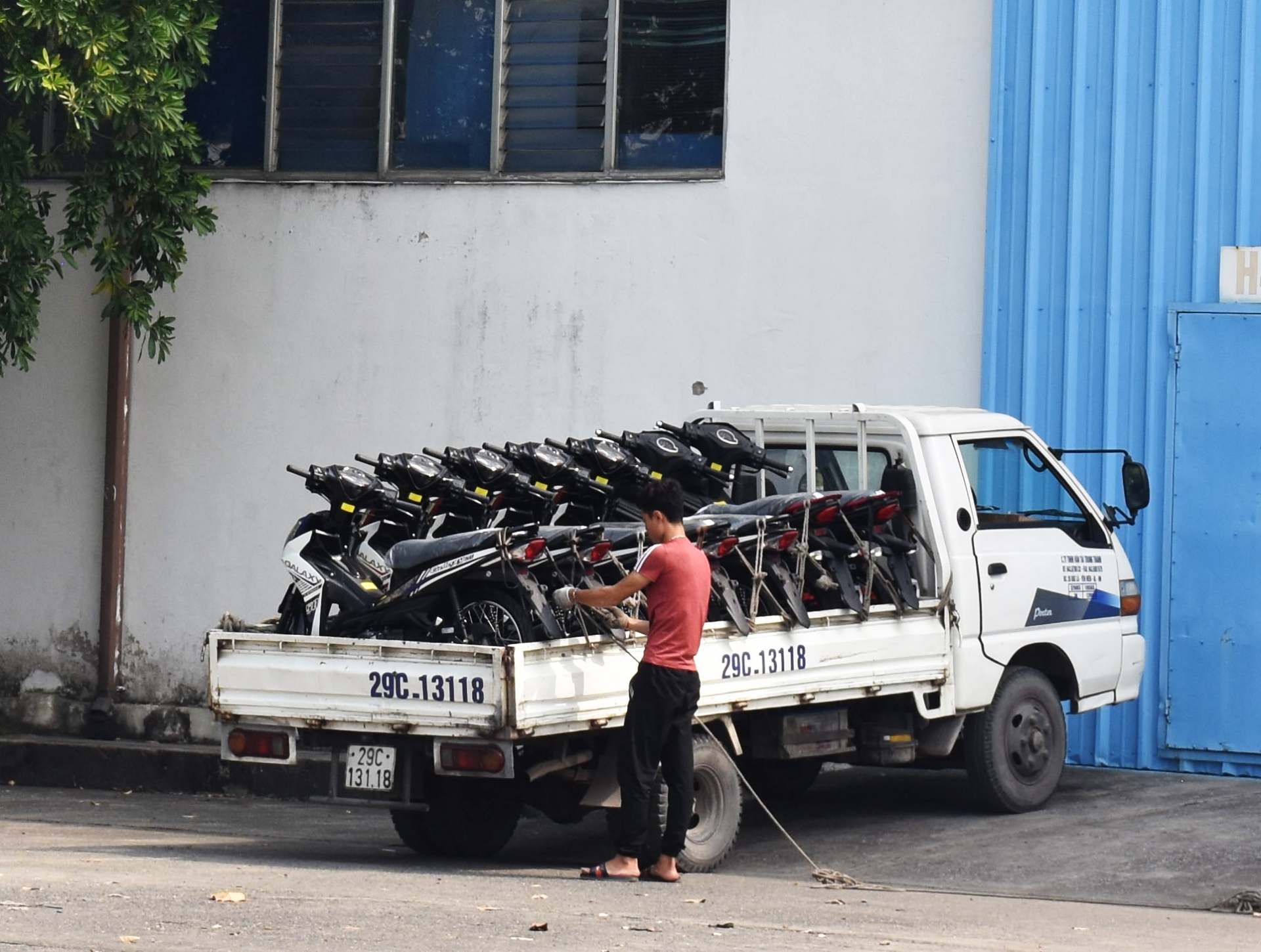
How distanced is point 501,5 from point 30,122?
12.6ft

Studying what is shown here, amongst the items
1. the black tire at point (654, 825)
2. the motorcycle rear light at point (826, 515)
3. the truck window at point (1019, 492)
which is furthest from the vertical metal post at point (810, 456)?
the black tire at point (654, 825)

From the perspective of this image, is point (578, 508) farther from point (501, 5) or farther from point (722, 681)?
point (501, 5)

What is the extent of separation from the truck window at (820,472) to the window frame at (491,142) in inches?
131

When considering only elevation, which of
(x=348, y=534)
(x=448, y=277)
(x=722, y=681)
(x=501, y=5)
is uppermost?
(x=501, y=5)

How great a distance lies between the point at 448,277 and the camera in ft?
46.6

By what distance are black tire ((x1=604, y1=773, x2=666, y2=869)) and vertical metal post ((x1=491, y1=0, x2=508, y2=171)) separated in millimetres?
6767

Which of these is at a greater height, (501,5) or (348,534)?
(501,5)

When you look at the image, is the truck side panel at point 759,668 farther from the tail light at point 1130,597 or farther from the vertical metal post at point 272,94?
the vertical metal post at point 272,94

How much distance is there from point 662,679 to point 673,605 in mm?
322

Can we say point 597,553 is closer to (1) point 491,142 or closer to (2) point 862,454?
(2) point 862,454

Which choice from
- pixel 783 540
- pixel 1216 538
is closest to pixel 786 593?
pixel 783 540

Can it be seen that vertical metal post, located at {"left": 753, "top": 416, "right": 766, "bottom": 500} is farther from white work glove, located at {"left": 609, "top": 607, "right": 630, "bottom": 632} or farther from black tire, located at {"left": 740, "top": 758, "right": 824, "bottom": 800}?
white work glove, located at {"left": 609, "top": 607, "right": 630, "bottom": 632}

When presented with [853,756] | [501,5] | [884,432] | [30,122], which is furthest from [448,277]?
[853,756]

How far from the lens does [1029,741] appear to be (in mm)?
10844
